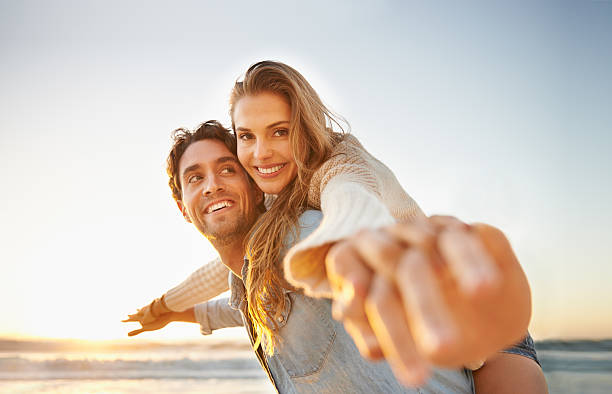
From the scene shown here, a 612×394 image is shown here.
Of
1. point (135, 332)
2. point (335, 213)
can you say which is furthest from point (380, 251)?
point (135, 332)

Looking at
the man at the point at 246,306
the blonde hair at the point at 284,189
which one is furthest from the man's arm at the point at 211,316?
the blonde hair at the point at 284,189

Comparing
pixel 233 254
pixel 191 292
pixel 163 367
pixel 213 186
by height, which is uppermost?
pixel 213 186

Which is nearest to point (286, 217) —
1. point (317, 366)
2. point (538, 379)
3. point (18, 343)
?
point (317, 366)

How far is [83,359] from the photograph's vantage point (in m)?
6.74

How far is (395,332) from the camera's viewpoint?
0.51 m

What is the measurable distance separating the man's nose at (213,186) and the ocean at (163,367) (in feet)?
9.50

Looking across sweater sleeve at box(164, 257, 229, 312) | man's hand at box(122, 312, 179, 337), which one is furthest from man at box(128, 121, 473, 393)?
sweater sleeve at box(164, 257, 229, 312)

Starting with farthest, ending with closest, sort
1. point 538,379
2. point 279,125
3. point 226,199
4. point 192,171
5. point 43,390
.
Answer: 1. point 43,390
2. point 192,171
3. point 226,199
4. point 279,125
5. point 538,379

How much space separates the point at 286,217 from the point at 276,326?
1.26 feet

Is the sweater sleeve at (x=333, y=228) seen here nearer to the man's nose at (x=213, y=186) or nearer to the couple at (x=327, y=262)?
the couple at (x=327, y=262)

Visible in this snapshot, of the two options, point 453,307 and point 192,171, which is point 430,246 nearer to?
point 453,307

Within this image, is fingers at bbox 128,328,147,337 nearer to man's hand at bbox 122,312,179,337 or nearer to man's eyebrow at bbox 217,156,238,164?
man's hand at bbox 122,312,179,337

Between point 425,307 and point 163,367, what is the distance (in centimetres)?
671

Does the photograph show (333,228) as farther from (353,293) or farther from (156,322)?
(156,322)
